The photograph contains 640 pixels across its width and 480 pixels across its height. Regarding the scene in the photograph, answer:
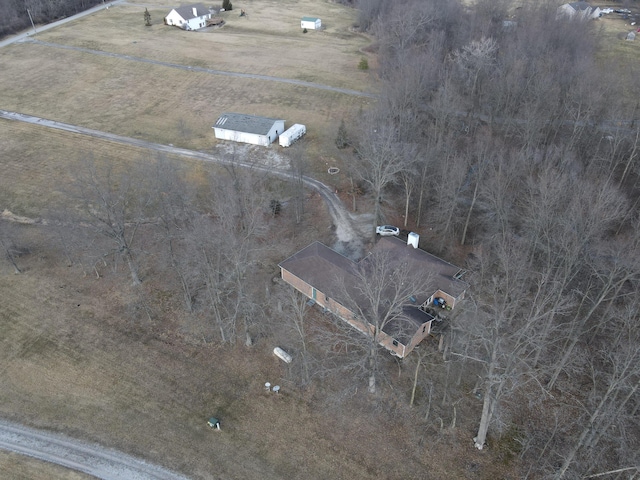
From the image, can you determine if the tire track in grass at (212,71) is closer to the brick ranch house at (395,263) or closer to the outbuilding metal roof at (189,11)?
the outbuilding metal roof at (189,11)

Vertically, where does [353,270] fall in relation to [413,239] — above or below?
above

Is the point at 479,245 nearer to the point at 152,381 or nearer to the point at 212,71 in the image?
the point at 152,381

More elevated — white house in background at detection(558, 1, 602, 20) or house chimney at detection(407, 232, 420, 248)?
white house in background at detection(558, 1, 602, 20)

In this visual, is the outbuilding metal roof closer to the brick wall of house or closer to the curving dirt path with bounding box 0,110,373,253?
the curving dirt path with bounding box 0,110,373,253

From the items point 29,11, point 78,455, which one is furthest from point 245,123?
point 29,11

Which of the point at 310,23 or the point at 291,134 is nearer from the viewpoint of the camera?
the point at 291,134

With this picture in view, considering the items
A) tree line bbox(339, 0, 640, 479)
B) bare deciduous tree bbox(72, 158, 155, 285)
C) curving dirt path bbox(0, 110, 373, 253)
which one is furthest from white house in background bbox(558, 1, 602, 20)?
bare deciduous tree bbox(72, 158, 155, 285)

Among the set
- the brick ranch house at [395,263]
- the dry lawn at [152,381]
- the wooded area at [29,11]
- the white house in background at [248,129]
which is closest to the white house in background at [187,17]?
the wooded area at [29,11]
